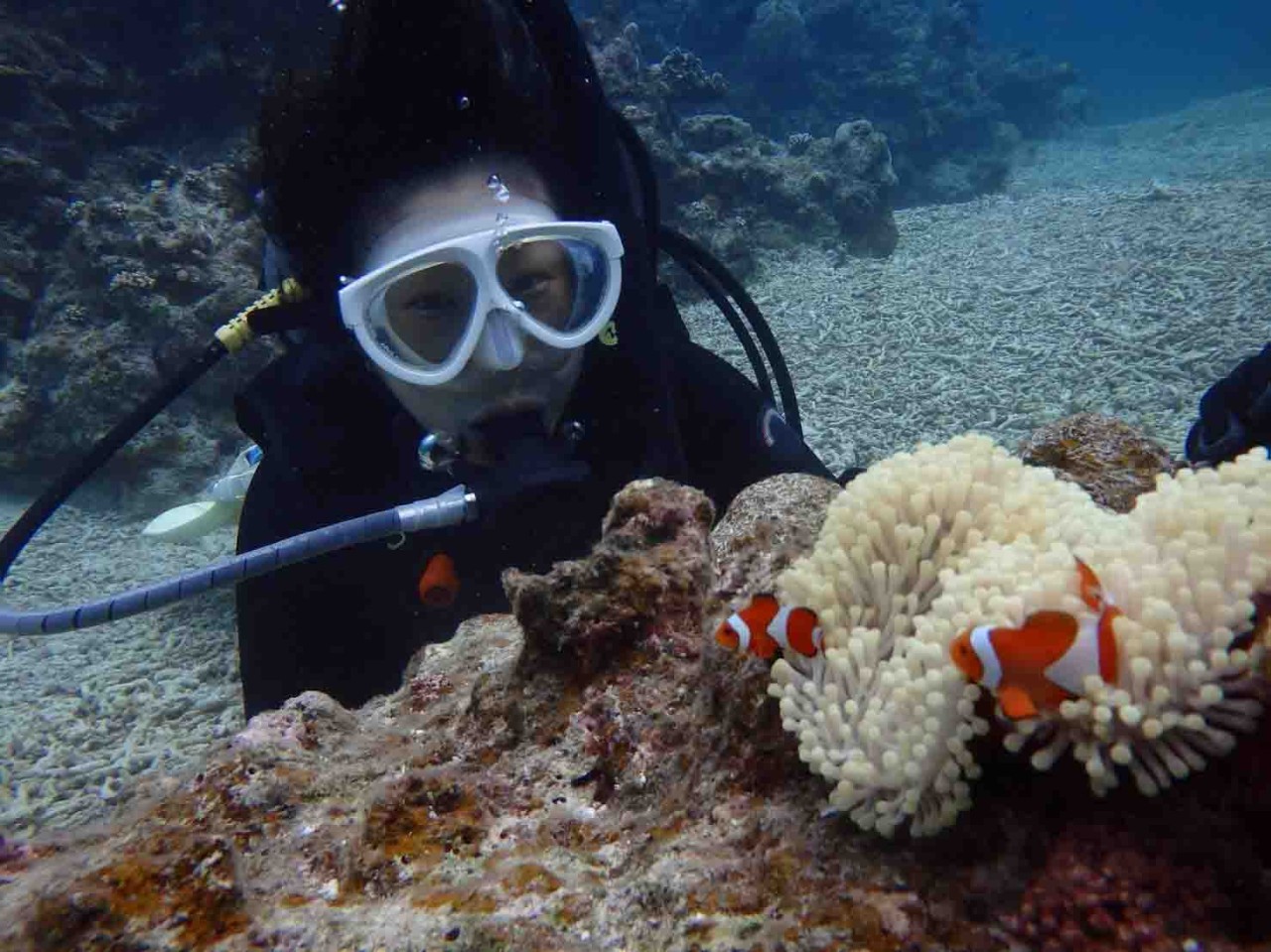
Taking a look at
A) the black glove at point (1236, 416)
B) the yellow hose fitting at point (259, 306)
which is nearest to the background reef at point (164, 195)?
the yellow hose fitting at point (259, 306)

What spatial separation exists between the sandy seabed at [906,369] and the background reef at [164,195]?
75cm

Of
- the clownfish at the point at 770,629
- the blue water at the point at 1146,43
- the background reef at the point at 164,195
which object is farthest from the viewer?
the blue water at the point at 1146,43

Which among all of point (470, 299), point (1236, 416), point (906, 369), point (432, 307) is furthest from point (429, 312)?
point (906, 369)

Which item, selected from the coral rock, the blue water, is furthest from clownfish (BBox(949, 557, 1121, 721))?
the blue water

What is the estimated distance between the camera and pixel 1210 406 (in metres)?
2.78

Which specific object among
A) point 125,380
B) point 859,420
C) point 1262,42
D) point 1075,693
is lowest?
point 859,420

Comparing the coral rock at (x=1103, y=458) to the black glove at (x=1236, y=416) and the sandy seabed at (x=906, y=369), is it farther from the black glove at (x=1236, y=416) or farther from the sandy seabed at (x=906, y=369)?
the sandy seabed at (x=906, y=369)

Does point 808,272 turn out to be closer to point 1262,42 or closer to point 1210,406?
point 1210,406

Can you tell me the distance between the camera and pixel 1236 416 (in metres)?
2.68

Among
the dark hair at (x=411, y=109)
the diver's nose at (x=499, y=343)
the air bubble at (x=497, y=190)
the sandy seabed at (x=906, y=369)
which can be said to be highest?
the dark hair at (x=411, y=109)

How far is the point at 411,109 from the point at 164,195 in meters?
6.07

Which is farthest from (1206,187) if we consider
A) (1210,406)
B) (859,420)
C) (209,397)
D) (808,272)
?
(209,397)

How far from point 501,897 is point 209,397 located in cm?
736

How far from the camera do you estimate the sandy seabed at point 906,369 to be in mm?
4273
